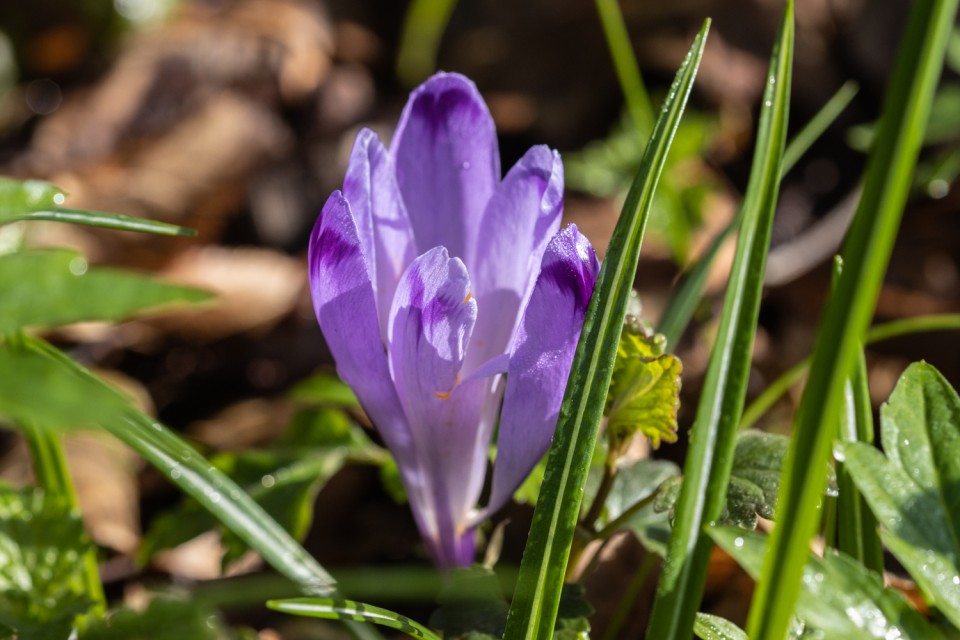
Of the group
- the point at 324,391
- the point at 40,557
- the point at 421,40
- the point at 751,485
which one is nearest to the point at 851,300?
the point at 751,485

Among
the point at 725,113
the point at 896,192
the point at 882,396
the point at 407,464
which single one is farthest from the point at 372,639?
the point at 725,113

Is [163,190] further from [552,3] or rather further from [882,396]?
[882,396]

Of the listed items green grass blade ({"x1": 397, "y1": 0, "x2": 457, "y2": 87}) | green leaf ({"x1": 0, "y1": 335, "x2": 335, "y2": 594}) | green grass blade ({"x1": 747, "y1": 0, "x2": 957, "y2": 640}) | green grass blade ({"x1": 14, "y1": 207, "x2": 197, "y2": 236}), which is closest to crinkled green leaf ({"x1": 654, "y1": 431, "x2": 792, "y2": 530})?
green grass blade ({"x1": 747, "y1": 0, "x2": 957, "y2": 640})

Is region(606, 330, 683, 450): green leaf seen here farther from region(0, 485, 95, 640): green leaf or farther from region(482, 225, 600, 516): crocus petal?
region(0, 485, 95, 640): green leaf

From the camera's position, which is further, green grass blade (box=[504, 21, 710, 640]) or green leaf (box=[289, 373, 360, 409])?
green leaf (box=[289, 373, 360, 409])

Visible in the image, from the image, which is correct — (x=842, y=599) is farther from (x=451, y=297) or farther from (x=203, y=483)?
(x=203, y=483)
